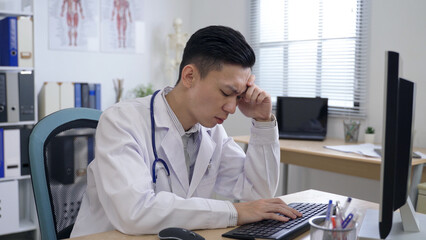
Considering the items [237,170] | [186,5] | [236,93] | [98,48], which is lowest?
[237,170]

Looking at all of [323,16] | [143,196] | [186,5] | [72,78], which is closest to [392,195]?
[143,196]

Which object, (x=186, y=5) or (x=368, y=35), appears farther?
(x=186, y=5)

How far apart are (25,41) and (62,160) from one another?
1942 millimetres

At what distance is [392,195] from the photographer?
91cm

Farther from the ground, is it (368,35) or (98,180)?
(368,35)

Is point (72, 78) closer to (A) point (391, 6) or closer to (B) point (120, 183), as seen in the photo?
(A) point (391, 6)

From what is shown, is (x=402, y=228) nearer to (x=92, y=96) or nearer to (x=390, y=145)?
(x=390, y=145)

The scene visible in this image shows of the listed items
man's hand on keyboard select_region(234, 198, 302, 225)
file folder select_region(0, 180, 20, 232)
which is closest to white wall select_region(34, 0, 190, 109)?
file folder select_region(0, 180, 20, 232)

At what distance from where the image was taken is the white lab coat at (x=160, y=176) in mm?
1148

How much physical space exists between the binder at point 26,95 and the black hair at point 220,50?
6.82 feet

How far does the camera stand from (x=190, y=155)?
4.91ft

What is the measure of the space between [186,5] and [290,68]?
1.35 metres

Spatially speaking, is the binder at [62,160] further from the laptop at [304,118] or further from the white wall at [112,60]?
the white wall at [112,60]

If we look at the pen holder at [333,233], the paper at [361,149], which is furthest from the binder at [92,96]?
the pen holder at [333,233]
